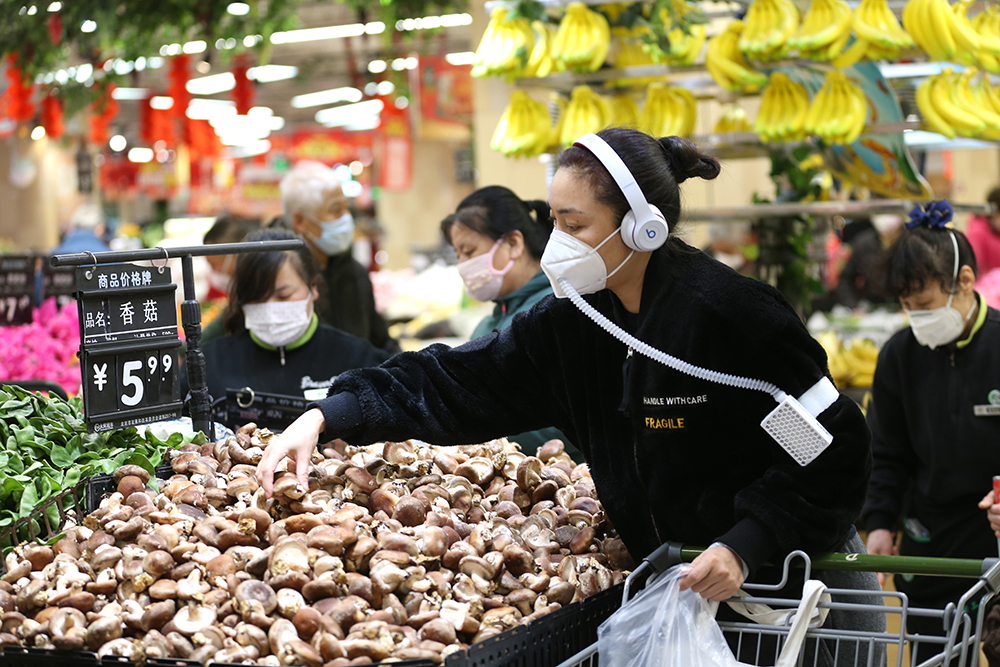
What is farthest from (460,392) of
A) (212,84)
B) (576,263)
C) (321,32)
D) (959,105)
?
(212,84)

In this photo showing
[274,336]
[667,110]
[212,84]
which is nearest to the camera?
[274,336]

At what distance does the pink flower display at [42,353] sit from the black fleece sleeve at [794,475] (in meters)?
3.27

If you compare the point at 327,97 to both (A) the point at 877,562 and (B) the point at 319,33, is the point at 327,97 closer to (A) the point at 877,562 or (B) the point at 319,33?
(B) the point at 319,33

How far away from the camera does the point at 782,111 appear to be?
4.03 meters

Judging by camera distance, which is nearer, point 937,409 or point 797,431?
point 797,431

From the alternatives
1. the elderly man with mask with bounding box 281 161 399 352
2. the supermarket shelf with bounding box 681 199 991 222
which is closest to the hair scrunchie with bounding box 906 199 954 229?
the supermarket shelf with bounding box 681 199 991 222

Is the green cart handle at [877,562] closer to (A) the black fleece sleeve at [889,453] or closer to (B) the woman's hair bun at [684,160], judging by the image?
(B) the woman's hair bun at [684,160]

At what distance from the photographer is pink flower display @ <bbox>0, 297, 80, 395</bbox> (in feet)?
14.1

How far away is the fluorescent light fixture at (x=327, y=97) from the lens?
18.2 metres

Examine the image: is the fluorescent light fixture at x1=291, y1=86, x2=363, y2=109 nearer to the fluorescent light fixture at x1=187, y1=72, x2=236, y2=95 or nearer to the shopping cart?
the fluorescent light fixture at x1=187, y1=72, x2=236, y2=95

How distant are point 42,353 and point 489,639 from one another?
3.44m

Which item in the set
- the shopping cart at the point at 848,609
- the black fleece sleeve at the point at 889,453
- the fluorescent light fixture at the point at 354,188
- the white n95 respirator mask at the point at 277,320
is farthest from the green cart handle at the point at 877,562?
the fluorescent light fixture at the point at 354,188

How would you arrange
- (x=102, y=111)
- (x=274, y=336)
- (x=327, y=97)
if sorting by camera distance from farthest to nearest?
(x=327, y=97) → (x=102, y=111) → (x=274, y=336)

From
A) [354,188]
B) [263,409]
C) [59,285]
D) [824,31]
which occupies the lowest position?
[354,188]
